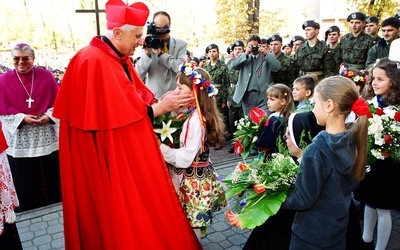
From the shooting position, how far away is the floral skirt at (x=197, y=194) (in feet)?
10.3

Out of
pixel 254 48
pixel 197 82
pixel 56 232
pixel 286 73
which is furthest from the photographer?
pixel 286 73

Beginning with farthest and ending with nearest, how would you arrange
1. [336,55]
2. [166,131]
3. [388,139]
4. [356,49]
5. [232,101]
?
1. [232,101]
2. [336,55]
3. [356,49]
4. [166,131]
5. [388,139]

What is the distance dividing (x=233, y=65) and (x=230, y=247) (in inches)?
168

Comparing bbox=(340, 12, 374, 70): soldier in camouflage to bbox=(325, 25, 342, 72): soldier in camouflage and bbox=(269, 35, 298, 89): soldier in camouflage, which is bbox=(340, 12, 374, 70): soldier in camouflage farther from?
bbox=(269, 35, 298, 89): soldier in camouflage

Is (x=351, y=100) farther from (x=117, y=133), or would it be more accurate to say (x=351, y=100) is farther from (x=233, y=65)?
(x=233, y=65)

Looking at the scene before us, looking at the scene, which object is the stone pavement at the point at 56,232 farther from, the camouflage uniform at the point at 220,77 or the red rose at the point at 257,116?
the camouflage uniform at the point at 220,77

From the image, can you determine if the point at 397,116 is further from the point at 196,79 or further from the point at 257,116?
the point at 196,79

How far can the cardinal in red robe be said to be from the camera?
2.69 metres

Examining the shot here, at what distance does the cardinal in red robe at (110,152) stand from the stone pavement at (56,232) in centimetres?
103

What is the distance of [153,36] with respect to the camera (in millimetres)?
4395

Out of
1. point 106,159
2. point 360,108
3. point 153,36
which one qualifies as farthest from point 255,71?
point 360,108

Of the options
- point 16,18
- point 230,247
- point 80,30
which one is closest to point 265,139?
point 230,247

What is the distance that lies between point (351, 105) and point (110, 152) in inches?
67.5

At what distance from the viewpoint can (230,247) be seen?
364 cm
